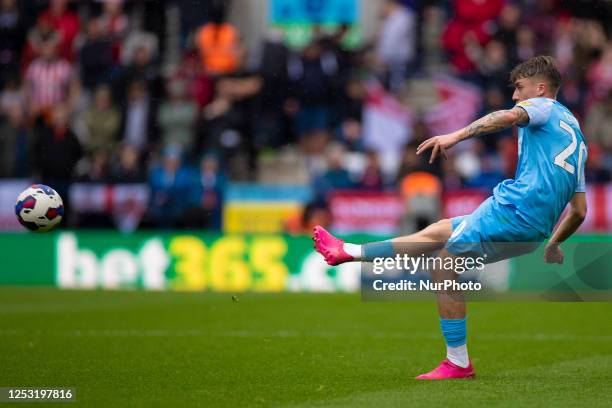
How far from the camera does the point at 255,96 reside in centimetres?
2045

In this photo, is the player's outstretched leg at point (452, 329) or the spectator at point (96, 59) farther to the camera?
the spectator at point (96, 59)

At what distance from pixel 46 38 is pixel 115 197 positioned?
11.1 ft

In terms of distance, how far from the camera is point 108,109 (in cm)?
2098

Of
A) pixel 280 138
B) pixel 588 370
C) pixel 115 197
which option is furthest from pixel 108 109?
pixel 588 370

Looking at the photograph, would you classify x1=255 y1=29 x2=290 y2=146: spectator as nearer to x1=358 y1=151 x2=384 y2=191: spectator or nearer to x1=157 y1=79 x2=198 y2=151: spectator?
x1=157 y1=79 x2=198 y2=151: spectator

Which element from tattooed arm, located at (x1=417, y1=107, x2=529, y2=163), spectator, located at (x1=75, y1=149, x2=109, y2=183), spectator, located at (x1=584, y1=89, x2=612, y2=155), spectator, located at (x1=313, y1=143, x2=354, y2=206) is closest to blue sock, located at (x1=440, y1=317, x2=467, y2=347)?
tattooed arm, located at (x1=417, y1=107, x2=529, y2=163)

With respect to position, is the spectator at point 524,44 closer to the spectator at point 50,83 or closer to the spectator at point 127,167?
the spectator at point 127,167

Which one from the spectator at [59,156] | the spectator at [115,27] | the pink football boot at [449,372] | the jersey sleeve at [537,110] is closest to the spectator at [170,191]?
the spectator at [59,156]

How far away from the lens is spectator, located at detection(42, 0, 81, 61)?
2225 cm

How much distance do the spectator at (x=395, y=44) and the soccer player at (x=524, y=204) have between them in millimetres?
12220

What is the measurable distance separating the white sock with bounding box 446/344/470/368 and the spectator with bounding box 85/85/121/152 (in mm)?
13218

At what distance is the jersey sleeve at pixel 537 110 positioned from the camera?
315 inches

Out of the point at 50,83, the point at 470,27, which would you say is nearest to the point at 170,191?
the point at 50,83

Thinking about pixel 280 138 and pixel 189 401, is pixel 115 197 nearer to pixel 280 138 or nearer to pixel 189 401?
pixel 280 138
